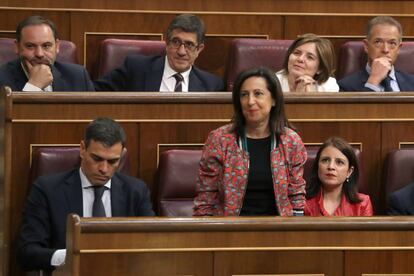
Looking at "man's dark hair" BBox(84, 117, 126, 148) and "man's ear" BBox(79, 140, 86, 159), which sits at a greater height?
"man's dark hair" BBox(84, 117, 126, 148)

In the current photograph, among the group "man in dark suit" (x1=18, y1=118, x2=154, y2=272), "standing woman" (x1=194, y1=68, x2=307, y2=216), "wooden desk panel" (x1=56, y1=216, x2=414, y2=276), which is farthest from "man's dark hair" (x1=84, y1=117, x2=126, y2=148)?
"wooden desk panel" (x1=56, y1=216, x2=414, y2=276)

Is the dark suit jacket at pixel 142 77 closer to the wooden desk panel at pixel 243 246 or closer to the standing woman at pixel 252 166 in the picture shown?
the standing woman at pixel 252 166

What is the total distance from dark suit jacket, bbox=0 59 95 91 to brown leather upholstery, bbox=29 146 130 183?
199mm

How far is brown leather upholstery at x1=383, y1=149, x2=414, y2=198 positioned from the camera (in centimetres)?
187

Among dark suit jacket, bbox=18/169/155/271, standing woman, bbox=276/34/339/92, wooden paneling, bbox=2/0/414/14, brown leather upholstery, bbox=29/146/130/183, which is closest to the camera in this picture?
dark suit jacket, bbox=18/169/155/271

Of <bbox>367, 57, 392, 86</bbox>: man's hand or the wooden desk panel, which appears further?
<bbox>367, 57, 392, 86</bbox>: man's hand

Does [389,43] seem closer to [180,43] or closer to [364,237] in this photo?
[180,43]

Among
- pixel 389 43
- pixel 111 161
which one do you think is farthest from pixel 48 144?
pixel 389 43

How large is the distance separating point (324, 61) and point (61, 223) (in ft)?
1.96

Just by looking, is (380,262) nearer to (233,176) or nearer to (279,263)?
(279,263)

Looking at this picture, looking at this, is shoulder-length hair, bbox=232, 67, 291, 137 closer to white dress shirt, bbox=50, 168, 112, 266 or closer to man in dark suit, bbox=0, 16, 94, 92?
white dress shirt, bbox=50, 168, 112, 266

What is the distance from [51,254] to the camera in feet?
5.31

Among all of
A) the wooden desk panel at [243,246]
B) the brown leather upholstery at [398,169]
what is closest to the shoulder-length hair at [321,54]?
the brown leather upholstery at [398,169]

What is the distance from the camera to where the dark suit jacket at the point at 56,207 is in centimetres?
165
